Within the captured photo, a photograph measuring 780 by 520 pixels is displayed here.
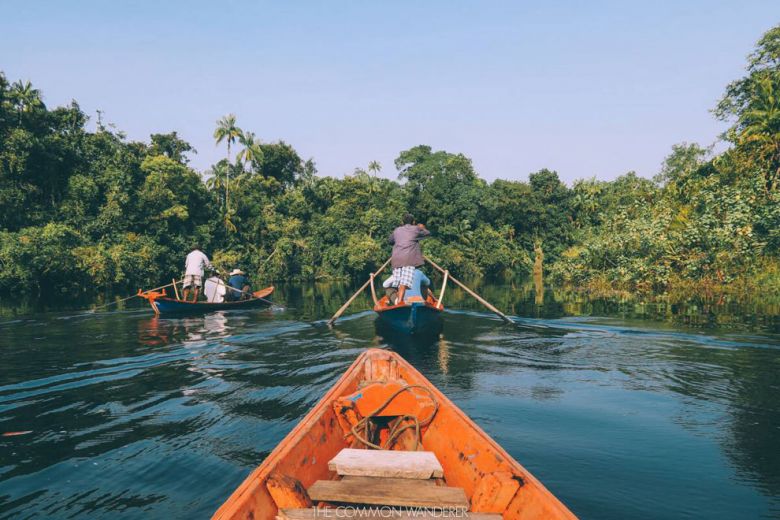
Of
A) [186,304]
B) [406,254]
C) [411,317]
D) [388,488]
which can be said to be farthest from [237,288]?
[388,488]

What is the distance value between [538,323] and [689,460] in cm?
759

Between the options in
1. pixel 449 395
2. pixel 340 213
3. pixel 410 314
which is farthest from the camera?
pixel 340 213

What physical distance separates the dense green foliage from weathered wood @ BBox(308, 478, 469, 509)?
55.8 ft

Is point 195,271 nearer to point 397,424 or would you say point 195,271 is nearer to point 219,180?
point 397,424

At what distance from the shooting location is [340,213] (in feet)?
118

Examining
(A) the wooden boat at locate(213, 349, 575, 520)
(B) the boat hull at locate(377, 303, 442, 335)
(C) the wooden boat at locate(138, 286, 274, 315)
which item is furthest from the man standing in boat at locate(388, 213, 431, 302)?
(C) the wooden boat at locate(138, 286, 274, 315)

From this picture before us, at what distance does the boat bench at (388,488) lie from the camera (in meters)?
2.27

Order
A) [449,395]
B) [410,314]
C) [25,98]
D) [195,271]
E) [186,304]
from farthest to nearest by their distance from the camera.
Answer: [25,98] → [195,271] → [186,304] → [410,314] → [449,395]

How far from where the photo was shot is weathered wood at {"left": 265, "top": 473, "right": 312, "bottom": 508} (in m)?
2.31

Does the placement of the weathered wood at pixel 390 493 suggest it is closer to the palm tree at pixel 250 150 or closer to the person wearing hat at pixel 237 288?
the person wearing hat at pixel 237 288

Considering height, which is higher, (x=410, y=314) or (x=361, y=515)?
(x=410, y=314)

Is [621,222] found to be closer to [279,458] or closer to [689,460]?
[689,460]

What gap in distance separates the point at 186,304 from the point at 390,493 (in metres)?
11.6

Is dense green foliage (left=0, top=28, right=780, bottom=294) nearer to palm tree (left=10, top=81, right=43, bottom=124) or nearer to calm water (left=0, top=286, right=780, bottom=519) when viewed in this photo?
palm tree (left=10, top=81, right=43, bottom=124)
